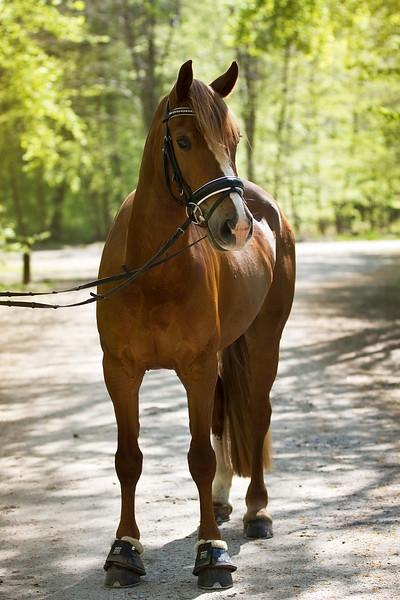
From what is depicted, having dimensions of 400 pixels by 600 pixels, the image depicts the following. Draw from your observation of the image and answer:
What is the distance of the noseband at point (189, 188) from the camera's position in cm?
418

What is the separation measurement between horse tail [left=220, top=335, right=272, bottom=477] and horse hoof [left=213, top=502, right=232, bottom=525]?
0.73 feet

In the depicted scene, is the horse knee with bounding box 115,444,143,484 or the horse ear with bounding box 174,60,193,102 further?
the horse knee with bounding box 115,444,143,484

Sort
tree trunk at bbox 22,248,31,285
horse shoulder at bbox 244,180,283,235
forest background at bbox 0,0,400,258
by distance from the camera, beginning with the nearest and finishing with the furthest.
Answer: horse shoulder at bbox 244,180,283,235 < forest background at bbox 0,0,400,258 < tree trunk at bbox 22,248,31,285

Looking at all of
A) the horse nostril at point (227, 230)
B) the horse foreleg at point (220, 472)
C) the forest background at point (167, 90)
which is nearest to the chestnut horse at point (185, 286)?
the horse nostril at point (227, 230)

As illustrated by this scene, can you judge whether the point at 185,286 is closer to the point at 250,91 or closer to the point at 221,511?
the point at 221,511

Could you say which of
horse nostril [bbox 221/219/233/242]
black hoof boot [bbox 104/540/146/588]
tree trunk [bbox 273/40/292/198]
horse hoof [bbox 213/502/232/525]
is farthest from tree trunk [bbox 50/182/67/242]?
horse nostril [bbox 221/219/233/242]

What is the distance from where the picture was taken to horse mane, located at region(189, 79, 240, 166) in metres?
4.25

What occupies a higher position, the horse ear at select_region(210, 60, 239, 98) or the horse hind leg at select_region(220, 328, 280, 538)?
the horse ear at select_region(210, 60, 239, 98)

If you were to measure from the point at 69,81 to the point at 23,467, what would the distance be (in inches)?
983

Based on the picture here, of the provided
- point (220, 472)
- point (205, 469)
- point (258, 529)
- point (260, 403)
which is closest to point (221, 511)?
point (220, 472)

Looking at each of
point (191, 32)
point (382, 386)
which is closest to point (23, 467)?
point (382, 386)

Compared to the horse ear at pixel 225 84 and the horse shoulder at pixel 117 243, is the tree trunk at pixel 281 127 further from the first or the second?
the horse ear at pixel 225 84

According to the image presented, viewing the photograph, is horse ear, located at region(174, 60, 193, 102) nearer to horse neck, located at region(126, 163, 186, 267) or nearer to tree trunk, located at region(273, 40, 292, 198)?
horse neck, located at region(126, 163, 186, 267)

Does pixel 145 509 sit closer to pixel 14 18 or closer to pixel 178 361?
pixel 178 361
